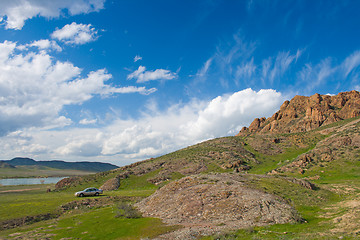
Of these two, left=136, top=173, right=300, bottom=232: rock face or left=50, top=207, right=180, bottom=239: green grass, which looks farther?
left=136, top=173, right=300, bottom=232: rock face

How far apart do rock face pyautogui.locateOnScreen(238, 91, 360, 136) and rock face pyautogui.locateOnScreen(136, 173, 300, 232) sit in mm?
106137

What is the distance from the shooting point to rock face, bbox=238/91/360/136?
11406cm

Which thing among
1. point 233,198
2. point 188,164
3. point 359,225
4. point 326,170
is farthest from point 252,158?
point 359,225

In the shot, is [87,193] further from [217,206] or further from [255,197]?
[255,197]

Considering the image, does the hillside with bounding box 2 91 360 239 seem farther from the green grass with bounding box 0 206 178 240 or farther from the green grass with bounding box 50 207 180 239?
the green grass with bounding box 0 206 178 240

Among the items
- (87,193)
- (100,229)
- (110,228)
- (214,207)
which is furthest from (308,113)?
(100,229)

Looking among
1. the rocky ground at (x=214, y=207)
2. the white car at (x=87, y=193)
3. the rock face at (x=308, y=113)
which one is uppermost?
the rock face at (x=308, y=113)

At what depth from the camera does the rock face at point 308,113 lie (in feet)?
374

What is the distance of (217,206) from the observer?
23531 millimetres

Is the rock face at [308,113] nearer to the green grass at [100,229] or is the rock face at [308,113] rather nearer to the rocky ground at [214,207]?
the rocky ground at [214,207]

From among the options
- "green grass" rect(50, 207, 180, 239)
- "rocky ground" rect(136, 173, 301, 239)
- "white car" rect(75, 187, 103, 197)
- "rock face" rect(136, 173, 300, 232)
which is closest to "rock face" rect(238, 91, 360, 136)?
"rocky ground" rect(136, 173, 301, 239)

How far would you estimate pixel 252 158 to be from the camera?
3351 inches

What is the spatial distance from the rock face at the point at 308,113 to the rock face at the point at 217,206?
348ft

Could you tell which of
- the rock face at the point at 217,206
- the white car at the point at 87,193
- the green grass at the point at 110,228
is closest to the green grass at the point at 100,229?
the green grass at the point at 110,228
